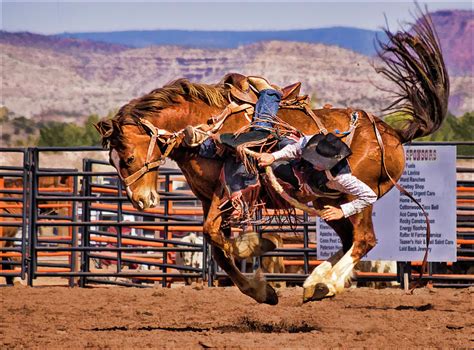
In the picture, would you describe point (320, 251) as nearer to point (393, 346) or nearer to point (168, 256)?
point (168, 256)

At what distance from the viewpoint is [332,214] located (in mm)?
8086

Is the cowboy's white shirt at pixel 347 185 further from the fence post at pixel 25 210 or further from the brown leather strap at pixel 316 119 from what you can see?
the fence post at pixel 25 210

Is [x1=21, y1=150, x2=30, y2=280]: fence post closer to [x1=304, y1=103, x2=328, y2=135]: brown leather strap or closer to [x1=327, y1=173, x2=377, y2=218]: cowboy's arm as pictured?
[x1=304, y1=103, x2=328, y2=135]: brown leather strap

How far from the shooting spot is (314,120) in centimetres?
853

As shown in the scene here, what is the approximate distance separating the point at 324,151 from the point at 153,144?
1264mm

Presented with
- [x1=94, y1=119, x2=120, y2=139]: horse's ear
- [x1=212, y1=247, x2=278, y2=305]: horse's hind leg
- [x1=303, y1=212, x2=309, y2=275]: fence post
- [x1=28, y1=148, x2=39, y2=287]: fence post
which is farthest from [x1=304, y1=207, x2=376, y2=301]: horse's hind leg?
[x1=28, y1=148, x2=39, y2=287]: fence post

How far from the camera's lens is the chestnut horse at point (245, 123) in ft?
27.2

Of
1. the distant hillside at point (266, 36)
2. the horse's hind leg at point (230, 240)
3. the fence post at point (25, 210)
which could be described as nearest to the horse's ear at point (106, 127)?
the horse's hind leg at point (230, 240)

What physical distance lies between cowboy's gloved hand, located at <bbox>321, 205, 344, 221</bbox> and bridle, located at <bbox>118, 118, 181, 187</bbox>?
1.22 m

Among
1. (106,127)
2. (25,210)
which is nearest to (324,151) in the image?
(106,127)

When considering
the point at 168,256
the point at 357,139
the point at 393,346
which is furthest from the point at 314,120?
the point at 168,256

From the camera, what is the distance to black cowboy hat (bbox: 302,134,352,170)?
26.4ft

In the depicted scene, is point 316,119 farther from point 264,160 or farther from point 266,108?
point 264,160

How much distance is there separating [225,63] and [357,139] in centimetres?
11357
